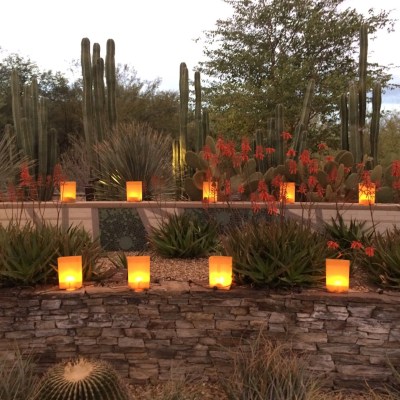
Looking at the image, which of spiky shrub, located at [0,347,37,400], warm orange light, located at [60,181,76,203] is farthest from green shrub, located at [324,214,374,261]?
spiky shrub, located at [0,347,37,400]

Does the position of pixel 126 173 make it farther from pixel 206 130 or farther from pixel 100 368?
pixel 100 368

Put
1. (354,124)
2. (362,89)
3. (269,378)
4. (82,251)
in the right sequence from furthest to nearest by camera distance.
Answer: (362,89) < (354,124) < (82,251) < (269,378)

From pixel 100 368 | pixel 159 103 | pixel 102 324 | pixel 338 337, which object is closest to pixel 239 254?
pixel 338 337

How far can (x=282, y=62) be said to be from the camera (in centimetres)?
1578

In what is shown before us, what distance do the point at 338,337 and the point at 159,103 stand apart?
1916 cm

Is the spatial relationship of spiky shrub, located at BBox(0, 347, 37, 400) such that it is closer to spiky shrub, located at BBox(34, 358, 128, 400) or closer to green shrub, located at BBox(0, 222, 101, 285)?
spiky shrub, located at BBox(34, 358, 128, 400)

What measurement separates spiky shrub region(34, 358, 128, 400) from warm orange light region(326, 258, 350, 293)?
76.1 inches

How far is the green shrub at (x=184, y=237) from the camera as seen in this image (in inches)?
201

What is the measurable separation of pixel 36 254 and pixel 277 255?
217 centimetres

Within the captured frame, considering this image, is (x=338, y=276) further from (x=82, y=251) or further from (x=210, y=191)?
(x=82, y=251)

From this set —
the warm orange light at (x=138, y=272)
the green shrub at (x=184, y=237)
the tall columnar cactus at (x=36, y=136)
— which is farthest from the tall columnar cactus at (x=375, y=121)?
the warm orange light at (x=138, y=272)

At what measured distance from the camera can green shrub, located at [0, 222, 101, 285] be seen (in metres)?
4.05

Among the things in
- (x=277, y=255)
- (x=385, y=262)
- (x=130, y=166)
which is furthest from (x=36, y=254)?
(x=385, y=262)

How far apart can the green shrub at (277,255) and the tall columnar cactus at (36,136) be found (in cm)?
403
